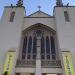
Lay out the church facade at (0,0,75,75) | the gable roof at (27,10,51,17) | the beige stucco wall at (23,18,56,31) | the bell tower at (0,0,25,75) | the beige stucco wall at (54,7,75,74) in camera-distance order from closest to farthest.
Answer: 1. the church facade at (0,0,75,75)
2. the beige stucco wall at (54,7,75,74)
3. the bell tower at (0,0,25,75)
4. the beige stucco wall at (23,18,56,31)
5. the gable roof at (27,10,51,17)

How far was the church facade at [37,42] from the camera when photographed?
378 inches

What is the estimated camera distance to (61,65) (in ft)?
32.1

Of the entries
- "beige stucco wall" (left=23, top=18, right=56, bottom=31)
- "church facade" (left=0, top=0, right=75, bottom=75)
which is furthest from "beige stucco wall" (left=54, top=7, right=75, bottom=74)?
"beige stucco wall" (left=23, top=18, right=56, bottom=31)

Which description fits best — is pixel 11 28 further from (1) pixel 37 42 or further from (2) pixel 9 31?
(1) pixel 37 42

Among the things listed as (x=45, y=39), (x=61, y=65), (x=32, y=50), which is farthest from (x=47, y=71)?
(x=45, y=39)

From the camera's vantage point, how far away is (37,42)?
1106 centimetres

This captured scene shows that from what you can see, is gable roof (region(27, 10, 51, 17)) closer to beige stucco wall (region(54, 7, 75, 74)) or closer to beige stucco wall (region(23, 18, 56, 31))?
beige stucco wall (region(23, 18, 56, 31))

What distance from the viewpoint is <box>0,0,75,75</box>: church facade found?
959 cm

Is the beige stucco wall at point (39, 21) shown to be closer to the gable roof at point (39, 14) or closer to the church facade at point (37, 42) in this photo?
the church facade at point (37, 42)

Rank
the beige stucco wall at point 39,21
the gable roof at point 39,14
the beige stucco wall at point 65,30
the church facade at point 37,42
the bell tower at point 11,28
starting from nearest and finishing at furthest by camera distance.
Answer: the church facade at point 37,42, the beige stucco wall at point 65,30, the bell tower at point 11,28, the beige stucco wall at point 39,21, the gable roof at point 39,14

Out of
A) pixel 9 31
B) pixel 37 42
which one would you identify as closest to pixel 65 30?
pixel 37 42

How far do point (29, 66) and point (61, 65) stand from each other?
2.02 meters

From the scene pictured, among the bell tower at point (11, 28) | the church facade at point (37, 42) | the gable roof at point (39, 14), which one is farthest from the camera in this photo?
the gable roof at point (39, 14)

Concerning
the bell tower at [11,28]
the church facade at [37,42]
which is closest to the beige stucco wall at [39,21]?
the church facade at [37,42]
